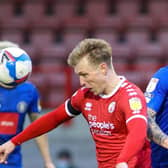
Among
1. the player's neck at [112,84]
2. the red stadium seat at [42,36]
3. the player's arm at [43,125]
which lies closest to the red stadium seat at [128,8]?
the red stadium seat at [42,36]

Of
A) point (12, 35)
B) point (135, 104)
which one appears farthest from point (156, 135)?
point (12, 35)

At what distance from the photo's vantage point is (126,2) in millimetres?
12469

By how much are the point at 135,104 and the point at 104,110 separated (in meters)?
0.29

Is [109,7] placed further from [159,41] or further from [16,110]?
[16,110]

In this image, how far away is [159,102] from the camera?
193 inches

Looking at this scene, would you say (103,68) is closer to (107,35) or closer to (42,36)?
(107,35)

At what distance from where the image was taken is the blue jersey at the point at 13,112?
5762 millimetres

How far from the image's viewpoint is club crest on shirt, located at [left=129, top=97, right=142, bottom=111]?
4.39m

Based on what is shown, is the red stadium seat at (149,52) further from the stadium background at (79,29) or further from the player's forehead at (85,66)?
the player's forehead at (85,66)

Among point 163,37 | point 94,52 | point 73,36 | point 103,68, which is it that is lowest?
point 163,37

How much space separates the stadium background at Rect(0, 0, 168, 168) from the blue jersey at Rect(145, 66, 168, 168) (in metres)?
5.80

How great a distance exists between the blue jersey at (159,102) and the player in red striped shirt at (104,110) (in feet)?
1.06

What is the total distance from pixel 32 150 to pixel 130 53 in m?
2.28

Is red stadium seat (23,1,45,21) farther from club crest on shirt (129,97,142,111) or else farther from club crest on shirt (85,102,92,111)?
club crest on shirt (129,97,142,111)
